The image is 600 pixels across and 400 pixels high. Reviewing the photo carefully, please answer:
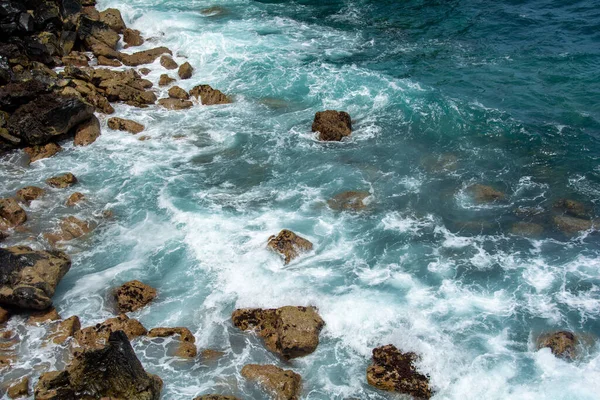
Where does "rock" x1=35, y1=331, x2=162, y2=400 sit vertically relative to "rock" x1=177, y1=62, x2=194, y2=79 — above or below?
below

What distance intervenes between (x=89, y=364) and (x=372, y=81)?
827 inches

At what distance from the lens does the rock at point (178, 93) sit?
2578 cm

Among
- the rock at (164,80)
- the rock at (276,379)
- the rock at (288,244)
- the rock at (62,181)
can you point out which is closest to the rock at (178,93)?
the rock at (164,80)

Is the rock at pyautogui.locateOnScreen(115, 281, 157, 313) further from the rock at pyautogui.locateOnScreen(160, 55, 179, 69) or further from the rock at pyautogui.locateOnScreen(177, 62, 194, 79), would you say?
the rock at pyautogui.locateOnScreen(160, 55, 179, 69)

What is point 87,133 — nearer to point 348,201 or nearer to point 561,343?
point 348,201

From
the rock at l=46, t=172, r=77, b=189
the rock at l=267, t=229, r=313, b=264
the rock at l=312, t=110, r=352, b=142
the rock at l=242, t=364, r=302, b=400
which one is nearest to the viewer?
the rock at l=242, t=364, r=302, b=400

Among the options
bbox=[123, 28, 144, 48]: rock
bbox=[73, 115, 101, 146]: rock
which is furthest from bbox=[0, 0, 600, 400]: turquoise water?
bbox=[123, 28, 144, 48]: rock

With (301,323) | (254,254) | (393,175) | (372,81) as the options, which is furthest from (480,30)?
(301,323)

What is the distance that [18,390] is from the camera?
1152cm

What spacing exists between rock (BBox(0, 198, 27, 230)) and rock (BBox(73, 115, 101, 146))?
18.1 ft

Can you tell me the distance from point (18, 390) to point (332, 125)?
616 inches

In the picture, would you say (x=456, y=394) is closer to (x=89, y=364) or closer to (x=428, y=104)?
(x=89, y=364)

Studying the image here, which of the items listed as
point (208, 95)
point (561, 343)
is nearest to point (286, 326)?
point (561, 343)

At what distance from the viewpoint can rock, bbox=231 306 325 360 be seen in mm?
13234
